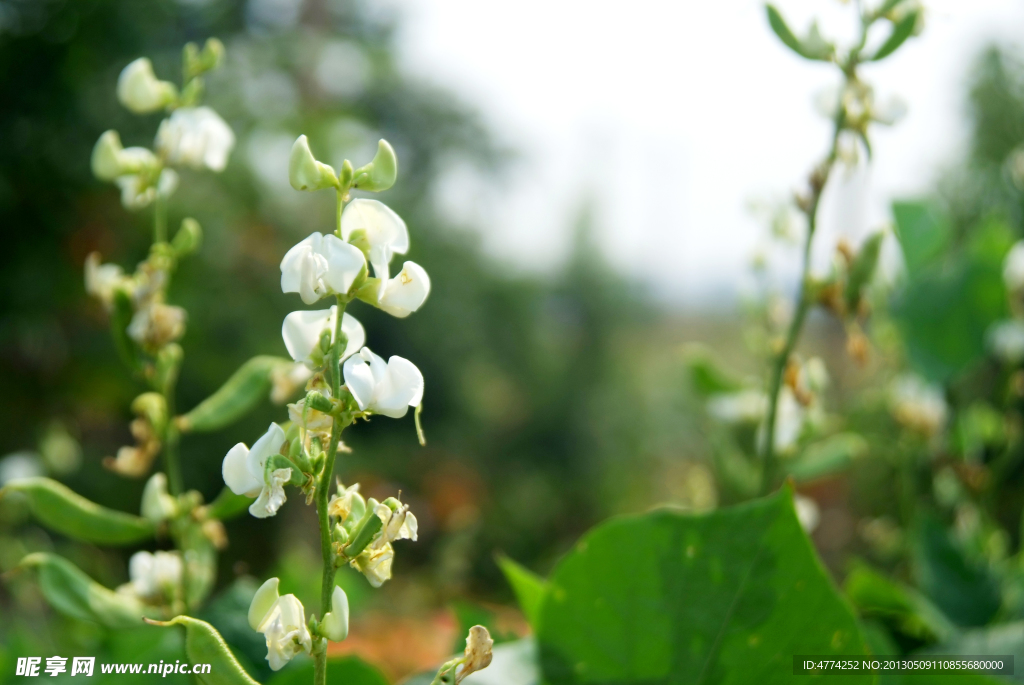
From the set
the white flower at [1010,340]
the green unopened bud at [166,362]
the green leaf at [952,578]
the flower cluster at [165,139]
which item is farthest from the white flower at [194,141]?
the white flower at [1010,340]

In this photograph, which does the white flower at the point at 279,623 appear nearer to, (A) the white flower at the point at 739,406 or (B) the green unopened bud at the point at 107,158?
(B) the green unopened bud at the point at 107,158

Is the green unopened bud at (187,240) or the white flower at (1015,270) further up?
the green unopened bud at (187,240)

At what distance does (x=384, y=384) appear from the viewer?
0.25m

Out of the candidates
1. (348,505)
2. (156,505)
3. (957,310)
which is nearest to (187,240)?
(156,505)

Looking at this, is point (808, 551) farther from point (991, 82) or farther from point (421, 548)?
point (421, 548)

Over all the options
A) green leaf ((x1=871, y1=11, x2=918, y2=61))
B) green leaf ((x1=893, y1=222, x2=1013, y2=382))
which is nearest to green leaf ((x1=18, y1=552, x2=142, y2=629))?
green leaf ((x1=871, y1=11, x2=918, y2=61))

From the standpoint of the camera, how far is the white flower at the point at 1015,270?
0.76 m

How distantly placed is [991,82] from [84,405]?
3148 mm

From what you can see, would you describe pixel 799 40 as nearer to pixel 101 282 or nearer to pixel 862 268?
pixel 862 268

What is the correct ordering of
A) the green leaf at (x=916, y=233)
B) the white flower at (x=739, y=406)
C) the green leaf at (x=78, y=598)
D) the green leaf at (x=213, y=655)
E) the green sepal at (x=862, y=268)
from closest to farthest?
the green leaf at (x=213, y=655), the green leaf at (x=78, y=598), the green sepal at (x=862, y=268), the white flower at (x=739, y=406), the green leaf at (x=916, y=233)

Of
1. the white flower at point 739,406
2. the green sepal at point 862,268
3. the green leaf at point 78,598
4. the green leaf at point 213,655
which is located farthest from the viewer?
the white flower at point 739,406

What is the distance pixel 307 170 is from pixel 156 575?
0.25m

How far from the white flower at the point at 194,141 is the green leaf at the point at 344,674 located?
261 mm

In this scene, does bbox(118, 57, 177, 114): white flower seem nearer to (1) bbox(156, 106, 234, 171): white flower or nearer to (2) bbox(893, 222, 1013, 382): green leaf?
(1) bbox(156, 106, 234, 171): white flower
